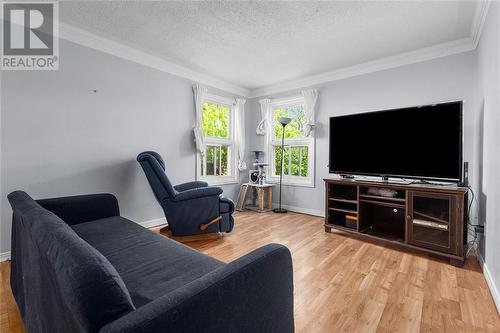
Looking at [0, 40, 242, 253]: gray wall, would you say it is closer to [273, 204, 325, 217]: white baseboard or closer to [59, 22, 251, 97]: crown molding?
[59, 22, 251, 97]: crown molding

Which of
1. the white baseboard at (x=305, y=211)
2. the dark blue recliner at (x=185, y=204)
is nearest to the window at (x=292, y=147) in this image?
the white baseboard at (x=305, y=211)

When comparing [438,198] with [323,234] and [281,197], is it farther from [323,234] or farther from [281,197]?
[281,197]

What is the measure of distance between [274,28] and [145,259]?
8.40 feet

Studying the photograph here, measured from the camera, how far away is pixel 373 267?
2.27 m

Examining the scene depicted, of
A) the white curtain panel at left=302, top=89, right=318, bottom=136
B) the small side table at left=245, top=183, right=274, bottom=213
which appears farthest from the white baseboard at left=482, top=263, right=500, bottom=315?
the small side table at left=245, top=183, right=274, bottom=213

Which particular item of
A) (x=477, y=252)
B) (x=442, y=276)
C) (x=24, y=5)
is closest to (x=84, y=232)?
(x=24, y=5)

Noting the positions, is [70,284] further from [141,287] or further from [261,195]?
[261,195]

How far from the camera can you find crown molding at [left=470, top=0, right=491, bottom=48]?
214 centimetres

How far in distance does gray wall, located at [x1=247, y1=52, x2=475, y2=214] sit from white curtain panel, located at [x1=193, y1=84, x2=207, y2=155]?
5.01 feet

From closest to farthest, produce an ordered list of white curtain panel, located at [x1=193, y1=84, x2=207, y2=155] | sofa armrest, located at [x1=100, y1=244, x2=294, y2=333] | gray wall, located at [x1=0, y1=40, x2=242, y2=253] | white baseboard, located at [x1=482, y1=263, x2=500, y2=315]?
sofa armrest, located at [x1=100, y1=244, x2=294, y2=333] < white baseboard, located at [x1=482, y1=263, x2=500, y2=315] < gray wall, located at [x1=0, y1=40, x2=242, y2=253] < white curtain panel, located at [x1=193, y1=84, x2=207, y2=155]

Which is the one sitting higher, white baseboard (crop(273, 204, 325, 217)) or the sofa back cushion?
the sofa back cushion

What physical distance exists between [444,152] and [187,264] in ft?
8.96

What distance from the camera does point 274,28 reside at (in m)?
2.64

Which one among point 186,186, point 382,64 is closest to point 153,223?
point 186,186
